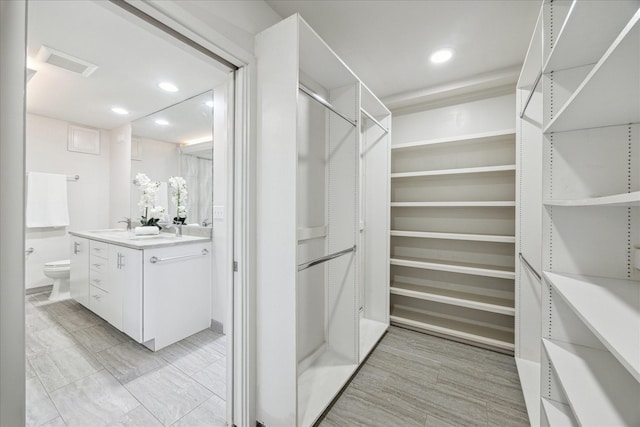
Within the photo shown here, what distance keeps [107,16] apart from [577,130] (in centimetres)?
268

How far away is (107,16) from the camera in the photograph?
1612 mm

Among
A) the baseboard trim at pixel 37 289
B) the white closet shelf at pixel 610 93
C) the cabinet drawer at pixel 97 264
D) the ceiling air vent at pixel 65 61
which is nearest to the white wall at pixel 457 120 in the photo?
the white closet shelf at pixel 610 93

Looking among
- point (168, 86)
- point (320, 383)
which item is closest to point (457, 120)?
point (320, 383)

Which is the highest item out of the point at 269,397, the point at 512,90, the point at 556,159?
the point at 512,90

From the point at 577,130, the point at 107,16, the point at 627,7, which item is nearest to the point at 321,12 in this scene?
the point at 107,16

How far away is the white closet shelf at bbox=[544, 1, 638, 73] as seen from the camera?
2.97ft

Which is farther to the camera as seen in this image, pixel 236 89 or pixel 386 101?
pixel 386 101

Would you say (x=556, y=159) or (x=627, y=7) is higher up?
(x=627, y=7)

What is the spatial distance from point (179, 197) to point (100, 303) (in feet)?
4.22

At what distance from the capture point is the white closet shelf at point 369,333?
2.26 m

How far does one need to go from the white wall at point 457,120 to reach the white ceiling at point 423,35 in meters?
0.23

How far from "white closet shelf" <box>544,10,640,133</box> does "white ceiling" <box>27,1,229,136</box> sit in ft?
5.20

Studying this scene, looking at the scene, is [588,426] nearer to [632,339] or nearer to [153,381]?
[632,339]

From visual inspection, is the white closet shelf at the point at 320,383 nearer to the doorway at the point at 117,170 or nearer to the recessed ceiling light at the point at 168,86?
the doorway at the point at 117,170
